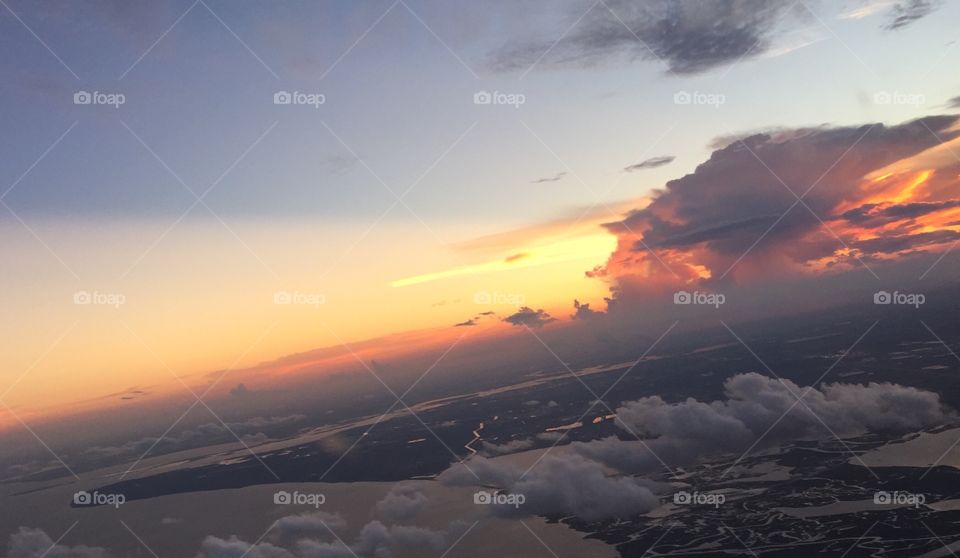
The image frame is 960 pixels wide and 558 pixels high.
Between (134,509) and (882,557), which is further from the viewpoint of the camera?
(134,509)

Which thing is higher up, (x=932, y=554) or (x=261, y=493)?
(x=261, y=493)

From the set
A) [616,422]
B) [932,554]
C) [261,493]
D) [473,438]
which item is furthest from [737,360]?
[261,493]

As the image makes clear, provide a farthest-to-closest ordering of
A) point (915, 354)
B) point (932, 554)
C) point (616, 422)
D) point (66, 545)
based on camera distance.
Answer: point (915, 354)
point (616, 422)
point (66, 545)
point (932, 554)

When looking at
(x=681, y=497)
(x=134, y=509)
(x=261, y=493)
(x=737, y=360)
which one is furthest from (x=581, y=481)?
(x=737, y=360)

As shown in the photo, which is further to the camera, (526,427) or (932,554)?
(526,427)

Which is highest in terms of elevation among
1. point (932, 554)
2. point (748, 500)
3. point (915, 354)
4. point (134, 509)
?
point (915, 354)

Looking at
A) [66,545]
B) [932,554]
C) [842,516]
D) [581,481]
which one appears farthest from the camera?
[581,481]

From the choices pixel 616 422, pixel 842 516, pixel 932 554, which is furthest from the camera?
pixel 616 422

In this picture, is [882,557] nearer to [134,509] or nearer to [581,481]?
[581,481]

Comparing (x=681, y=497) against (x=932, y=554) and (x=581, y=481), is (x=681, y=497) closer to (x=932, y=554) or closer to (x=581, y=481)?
(x=581, y=481)
